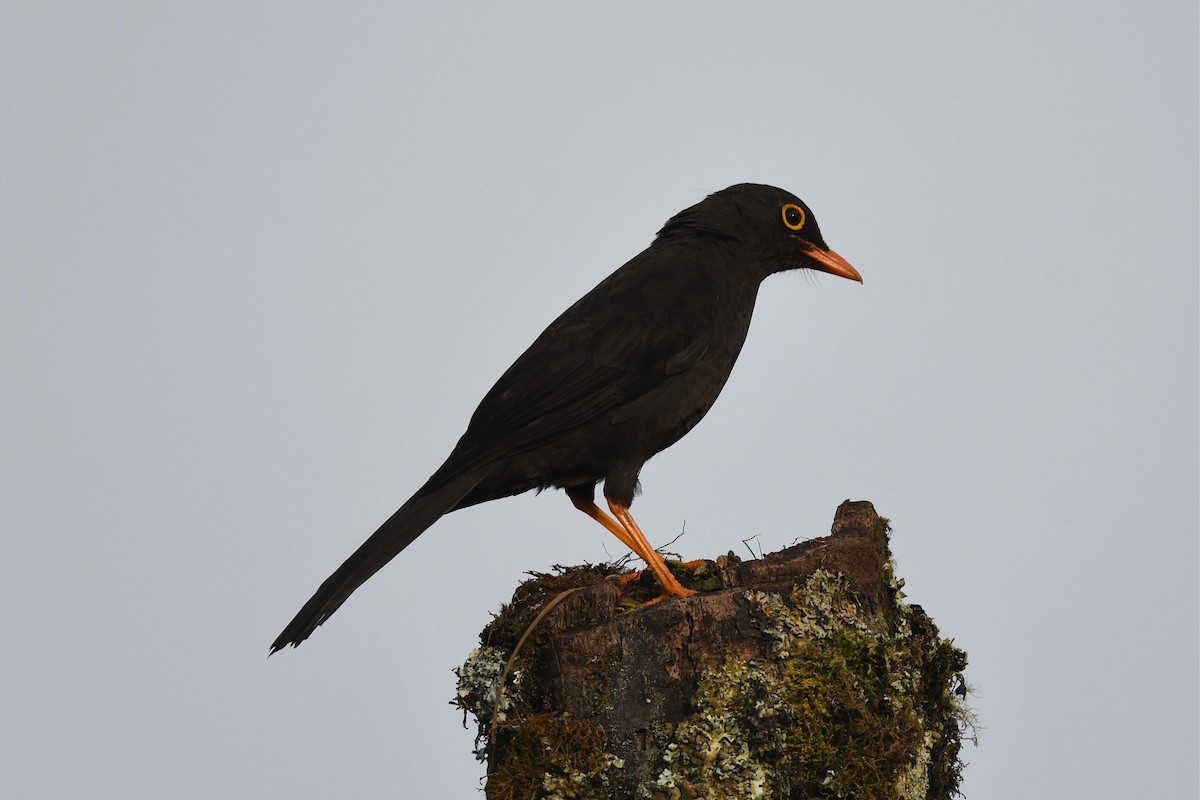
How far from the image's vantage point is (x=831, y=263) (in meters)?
7.48

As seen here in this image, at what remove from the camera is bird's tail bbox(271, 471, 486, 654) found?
5.17 metres

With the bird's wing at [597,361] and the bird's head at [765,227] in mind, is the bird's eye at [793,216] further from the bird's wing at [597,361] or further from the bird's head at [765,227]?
the bird's wing at [597,361]

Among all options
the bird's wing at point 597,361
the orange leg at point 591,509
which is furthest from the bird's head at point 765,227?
the orange leg at point 591,509

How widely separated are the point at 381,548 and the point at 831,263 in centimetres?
353

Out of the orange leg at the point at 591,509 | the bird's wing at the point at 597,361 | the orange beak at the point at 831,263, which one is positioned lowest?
the orange leg at the point at 591,509

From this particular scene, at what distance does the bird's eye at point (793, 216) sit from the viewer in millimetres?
7309

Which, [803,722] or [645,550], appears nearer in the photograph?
[803,722]

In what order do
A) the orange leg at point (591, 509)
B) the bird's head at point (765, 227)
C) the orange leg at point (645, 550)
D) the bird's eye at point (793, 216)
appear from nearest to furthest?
the orange leg at point (645, 550) < the orange leg at point (591, 509) < the bird's head at point (765, 227) < the bird's eye at point (793, 216)

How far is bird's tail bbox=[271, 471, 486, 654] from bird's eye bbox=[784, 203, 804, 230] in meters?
2.67

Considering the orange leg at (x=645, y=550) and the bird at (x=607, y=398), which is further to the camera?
the bird at (x=607, y=398)

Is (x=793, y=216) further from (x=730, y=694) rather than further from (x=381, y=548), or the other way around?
(x=730, y=694)

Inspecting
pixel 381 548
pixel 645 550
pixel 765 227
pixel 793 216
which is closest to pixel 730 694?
pixel 645 550

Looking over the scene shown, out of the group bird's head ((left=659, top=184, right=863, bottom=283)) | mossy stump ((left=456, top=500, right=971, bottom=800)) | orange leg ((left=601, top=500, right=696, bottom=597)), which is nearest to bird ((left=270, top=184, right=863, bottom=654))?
orange leg ((left=601, top=500, right=696, bottom=597))

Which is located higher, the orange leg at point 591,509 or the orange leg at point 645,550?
the orange leg at point 591,509
